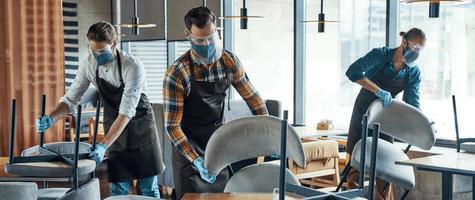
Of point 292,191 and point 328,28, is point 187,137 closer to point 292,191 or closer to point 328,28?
point 292,191

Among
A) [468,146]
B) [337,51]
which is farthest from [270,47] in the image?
[468,146]

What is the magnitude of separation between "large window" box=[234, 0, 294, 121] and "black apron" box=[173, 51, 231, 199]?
361cm

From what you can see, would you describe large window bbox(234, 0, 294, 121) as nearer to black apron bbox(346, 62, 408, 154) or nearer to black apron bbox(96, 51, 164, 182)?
black apron bbox(346, 62, 408, 154)

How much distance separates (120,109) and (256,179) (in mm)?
1190

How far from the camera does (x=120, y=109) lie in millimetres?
3160

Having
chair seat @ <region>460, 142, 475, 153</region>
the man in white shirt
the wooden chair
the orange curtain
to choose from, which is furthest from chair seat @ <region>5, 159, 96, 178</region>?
the orange curtain

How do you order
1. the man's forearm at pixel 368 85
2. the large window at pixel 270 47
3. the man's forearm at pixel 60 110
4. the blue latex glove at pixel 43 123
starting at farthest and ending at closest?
the large window at pixel 270 47, the man's forearm at pixel 368 85, the man's forearm at pixel 60 110, the blue latex glove at pixel 43 123

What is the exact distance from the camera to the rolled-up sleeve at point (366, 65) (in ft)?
13.4

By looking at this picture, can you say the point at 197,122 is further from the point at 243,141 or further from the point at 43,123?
the point at 43,123

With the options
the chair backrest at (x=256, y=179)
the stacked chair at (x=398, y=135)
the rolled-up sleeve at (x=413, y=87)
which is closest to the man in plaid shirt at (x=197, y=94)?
the chair backrest at (x=256, y=179)

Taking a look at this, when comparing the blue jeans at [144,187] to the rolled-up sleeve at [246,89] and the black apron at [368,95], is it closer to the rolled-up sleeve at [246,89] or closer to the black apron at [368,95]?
the rolled-up sleeve at [246,89]

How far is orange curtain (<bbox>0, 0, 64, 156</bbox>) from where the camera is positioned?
5.05 meters

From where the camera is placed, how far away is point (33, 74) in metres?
5.16

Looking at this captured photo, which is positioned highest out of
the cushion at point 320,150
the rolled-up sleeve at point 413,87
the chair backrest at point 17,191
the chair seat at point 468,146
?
the rolled-up sleeve at point 413,87
